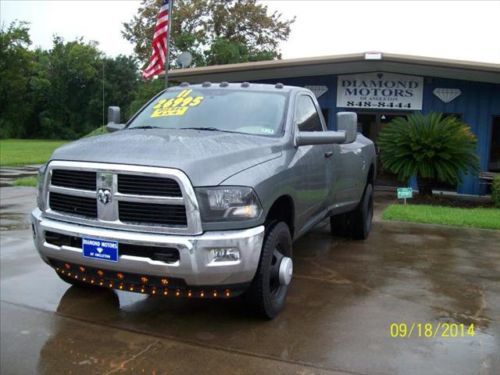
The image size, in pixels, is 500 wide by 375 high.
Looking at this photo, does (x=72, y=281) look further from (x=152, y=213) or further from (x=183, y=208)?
(x=183, y=208)

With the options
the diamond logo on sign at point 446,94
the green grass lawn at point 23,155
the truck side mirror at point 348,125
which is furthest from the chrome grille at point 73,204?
the green grass lawn at point 23,155

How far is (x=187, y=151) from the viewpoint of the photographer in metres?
3.92

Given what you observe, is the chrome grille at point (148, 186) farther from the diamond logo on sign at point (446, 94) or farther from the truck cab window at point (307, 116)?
the diamond logo on sign at point (446, 94)

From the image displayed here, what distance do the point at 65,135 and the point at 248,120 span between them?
58.4m

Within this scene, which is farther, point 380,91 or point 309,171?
point 380,91

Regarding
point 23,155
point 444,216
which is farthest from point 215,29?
point 444,216

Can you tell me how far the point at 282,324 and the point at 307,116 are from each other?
7.53 ft

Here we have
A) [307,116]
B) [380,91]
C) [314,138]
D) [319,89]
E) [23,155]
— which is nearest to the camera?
[314,138]

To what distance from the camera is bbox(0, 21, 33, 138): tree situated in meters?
55.4

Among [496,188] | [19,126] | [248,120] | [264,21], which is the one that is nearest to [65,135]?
[19,126]

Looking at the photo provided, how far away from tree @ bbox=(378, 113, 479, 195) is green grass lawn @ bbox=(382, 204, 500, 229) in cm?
142

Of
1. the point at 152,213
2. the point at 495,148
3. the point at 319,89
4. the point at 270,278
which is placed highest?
the point at 319,89

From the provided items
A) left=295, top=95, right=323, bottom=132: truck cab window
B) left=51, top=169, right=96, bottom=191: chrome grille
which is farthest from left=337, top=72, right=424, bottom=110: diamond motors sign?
left=51, top=169, right=96, bottom=191: chrome grille
